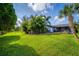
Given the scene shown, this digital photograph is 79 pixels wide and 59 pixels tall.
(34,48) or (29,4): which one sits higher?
(29,4)

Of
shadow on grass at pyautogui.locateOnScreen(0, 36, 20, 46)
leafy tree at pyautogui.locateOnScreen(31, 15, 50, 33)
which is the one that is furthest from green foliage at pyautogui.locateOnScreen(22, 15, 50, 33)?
shadow on grass at pyautogui.locateOnScreen(0, 36, 20, 46)

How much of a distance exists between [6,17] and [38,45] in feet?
1.16

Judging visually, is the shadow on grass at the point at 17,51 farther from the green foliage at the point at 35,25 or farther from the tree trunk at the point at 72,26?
the tree trunk at the point at 72,26

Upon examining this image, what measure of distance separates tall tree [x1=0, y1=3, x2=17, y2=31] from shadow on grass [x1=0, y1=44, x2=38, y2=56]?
0.51 ft

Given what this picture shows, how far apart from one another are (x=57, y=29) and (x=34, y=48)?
9.6 inches

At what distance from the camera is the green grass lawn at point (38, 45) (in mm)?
1304

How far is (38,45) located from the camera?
1316mm

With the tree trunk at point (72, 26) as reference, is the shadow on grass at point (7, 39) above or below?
below

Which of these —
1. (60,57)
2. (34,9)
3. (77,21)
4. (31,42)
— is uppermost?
(34,9)

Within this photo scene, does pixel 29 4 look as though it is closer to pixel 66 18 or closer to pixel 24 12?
pixel 24 12

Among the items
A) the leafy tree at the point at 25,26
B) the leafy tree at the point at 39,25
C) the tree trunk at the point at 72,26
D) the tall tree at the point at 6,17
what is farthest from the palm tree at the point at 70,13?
the tall tree at the point at 6,17

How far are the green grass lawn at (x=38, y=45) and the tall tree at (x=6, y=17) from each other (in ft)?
0.20

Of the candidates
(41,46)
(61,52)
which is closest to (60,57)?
(61,52)

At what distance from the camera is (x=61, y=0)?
1320mm
